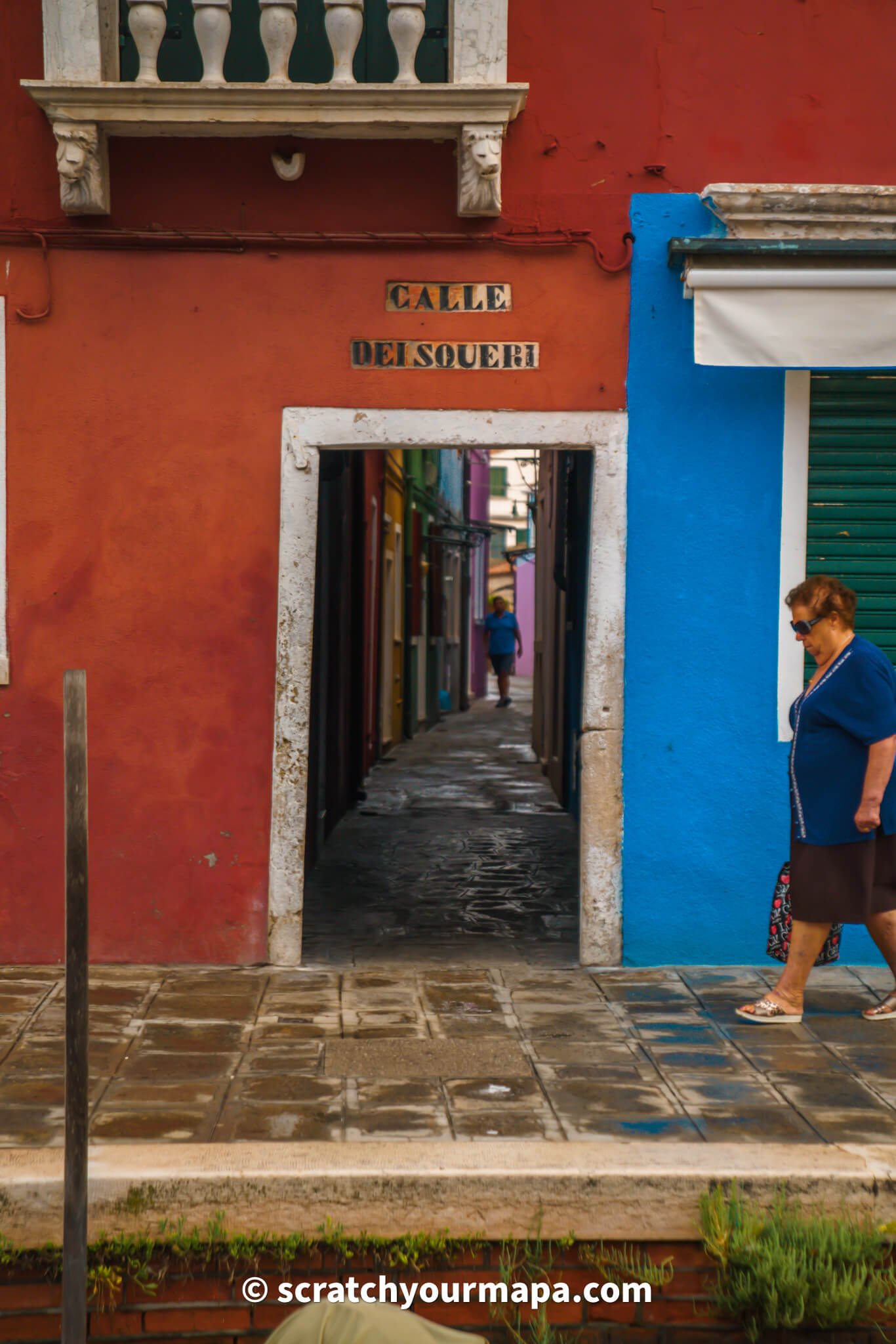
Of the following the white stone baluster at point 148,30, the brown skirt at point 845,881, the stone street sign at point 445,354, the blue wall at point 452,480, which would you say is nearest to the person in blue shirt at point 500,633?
the blue wall at point 452,480

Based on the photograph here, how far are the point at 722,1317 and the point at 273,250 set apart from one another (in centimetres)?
472

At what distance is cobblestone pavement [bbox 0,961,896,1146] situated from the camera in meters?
4.38

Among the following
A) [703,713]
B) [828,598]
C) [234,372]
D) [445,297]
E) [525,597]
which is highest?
[445,297]

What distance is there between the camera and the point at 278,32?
6.12 metres

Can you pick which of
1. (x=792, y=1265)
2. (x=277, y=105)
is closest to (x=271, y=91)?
(x=277, y=105)

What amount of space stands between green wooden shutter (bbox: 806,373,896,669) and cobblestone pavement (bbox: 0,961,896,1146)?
186 cm

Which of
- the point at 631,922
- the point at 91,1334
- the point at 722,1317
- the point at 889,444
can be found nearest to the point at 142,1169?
the point at 91,1334

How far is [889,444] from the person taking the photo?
659 centimetres

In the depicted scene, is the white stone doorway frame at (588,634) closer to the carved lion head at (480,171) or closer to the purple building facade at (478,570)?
the carved lion head at (480,171)

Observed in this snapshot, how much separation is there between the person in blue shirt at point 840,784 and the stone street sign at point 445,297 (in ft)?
6.63

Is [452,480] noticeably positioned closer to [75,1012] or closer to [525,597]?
[525,597]

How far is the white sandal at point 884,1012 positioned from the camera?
5.68m

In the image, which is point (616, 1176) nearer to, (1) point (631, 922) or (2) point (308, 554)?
(1) point (631, 922)

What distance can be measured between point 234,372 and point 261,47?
1488 mm
